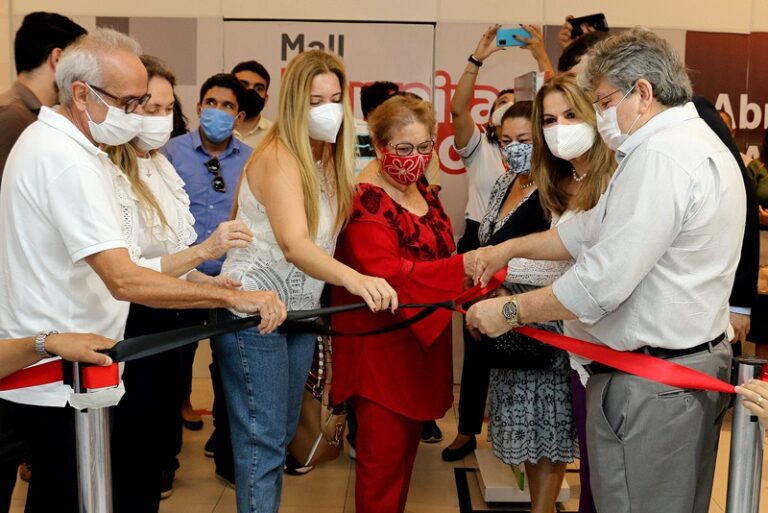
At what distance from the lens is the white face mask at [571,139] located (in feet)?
9.34

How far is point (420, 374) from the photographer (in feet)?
10.3

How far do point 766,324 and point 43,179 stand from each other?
426 cm

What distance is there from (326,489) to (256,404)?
1467 mm

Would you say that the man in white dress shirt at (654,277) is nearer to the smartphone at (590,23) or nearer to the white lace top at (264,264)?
the white lace top at (264,264)

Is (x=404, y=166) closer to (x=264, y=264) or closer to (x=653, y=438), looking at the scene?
(x=264, y=264)

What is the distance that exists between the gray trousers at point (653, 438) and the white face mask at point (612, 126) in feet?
1.93

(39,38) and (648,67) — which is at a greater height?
(39,38)

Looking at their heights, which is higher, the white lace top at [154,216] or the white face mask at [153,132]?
the white face mask at [153,132]

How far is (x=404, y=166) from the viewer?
119 inches

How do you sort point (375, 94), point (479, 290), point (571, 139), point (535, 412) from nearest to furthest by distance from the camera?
point (571, 139)
point (479, 290)
point (535, 412)
point (375, 94)

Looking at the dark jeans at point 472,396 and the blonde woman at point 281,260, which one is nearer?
the blonde woman at point 281,260

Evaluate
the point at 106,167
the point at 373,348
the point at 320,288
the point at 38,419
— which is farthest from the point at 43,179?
the point at 373,348

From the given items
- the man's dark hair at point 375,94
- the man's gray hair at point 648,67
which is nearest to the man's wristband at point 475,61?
the man's dark hair at point 375,94

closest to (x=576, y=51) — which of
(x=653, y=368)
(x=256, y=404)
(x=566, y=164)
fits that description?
(x=566, y=164)
